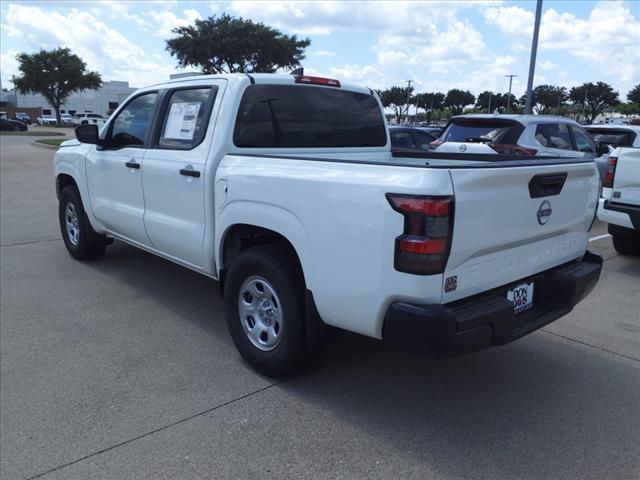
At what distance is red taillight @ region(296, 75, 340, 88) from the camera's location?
443 cm

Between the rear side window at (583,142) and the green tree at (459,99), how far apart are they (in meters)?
91.0

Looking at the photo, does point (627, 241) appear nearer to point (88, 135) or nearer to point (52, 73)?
point (88, 135)

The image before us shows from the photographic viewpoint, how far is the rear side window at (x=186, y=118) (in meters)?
4.19

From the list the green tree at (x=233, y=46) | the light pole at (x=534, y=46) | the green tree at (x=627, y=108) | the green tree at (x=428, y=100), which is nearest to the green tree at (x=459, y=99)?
the green tree at (x=428, y=100)

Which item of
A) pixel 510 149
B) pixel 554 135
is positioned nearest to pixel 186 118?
pixel 510 149

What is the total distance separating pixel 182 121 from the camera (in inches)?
175

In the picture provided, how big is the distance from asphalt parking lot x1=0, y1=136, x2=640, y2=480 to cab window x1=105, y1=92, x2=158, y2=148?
4.77 feet

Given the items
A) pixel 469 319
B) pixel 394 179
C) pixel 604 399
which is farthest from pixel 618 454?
pixel 394 179

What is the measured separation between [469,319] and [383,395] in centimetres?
102

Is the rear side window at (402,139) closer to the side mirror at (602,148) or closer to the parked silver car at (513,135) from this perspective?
the parked silver car at (513,135)

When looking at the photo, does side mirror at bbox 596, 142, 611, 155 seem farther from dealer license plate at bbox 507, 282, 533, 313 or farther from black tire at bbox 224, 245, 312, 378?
black tire at bbox 224, 245, 312, 378

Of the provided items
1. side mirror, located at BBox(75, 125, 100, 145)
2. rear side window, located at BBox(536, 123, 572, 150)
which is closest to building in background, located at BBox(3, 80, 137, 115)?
rear side window, located at BBox(536, 123, 572, 150)

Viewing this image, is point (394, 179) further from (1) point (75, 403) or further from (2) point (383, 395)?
(1) point (75, 403)

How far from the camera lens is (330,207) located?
3.00 m
